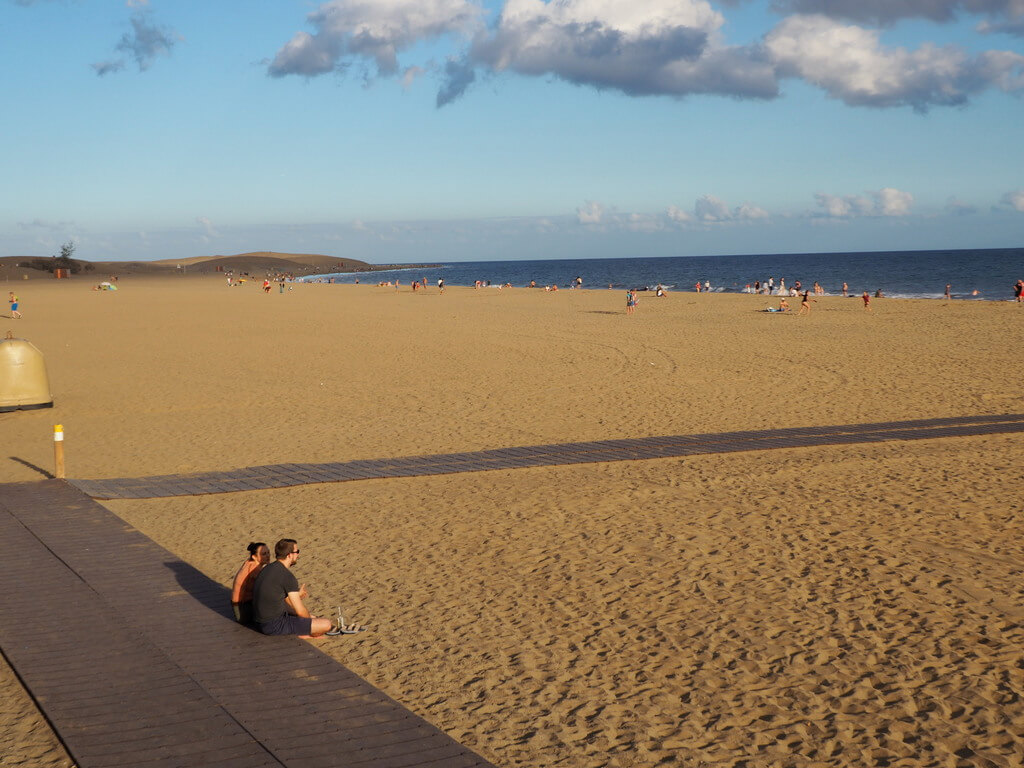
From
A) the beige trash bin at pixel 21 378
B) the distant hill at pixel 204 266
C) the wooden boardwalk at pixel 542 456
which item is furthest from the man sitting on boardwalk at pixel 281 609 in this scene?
the distant hill at pixel 204 266

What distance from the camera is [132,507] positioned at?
10648mm

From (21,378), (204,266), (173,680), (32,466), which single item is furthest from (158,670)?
(204,266)

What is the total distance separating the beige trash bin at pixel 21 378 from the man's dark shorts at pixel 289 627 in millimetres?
12029

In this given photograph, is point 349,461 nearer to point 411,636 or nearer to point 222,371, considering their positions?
point 411,636

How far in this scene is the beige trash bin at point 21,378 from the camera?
656 inches

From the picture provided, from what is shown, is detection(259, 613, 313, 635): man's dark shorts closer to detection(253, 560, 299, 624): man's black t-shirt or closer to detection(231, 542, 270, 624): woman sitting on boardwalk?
detection(253, 560, 299, 624): man's black t-shirt

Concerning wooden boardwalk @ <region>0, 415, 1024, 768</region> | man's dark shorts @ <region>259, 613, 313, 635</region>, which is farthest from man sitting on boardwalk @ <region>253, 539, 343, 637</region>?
wooden boardwalk @ <region>0, 415, 1024, 768</region>

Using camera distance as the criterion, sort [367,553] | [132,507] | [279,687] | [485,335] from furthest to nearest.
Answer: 1. [485,335]
2. [132,507]
3. [367,553]
4. [279,687]

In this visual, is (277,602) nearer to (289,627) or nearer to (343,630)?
(289,627)

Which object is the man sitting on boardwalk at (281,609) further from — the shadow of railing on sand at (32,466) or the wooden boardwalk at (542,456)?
the shadow of railing on sand at (32,466)

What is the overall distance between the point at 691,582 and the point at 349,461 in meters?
6.15

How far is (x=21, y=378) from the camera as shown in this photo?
16.8m

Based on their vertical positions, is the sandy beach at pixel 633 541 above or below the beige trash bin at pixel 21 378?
below

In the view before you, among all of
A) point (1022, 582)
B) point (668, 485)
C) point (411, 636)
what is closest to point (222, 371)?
point (668, 485)
